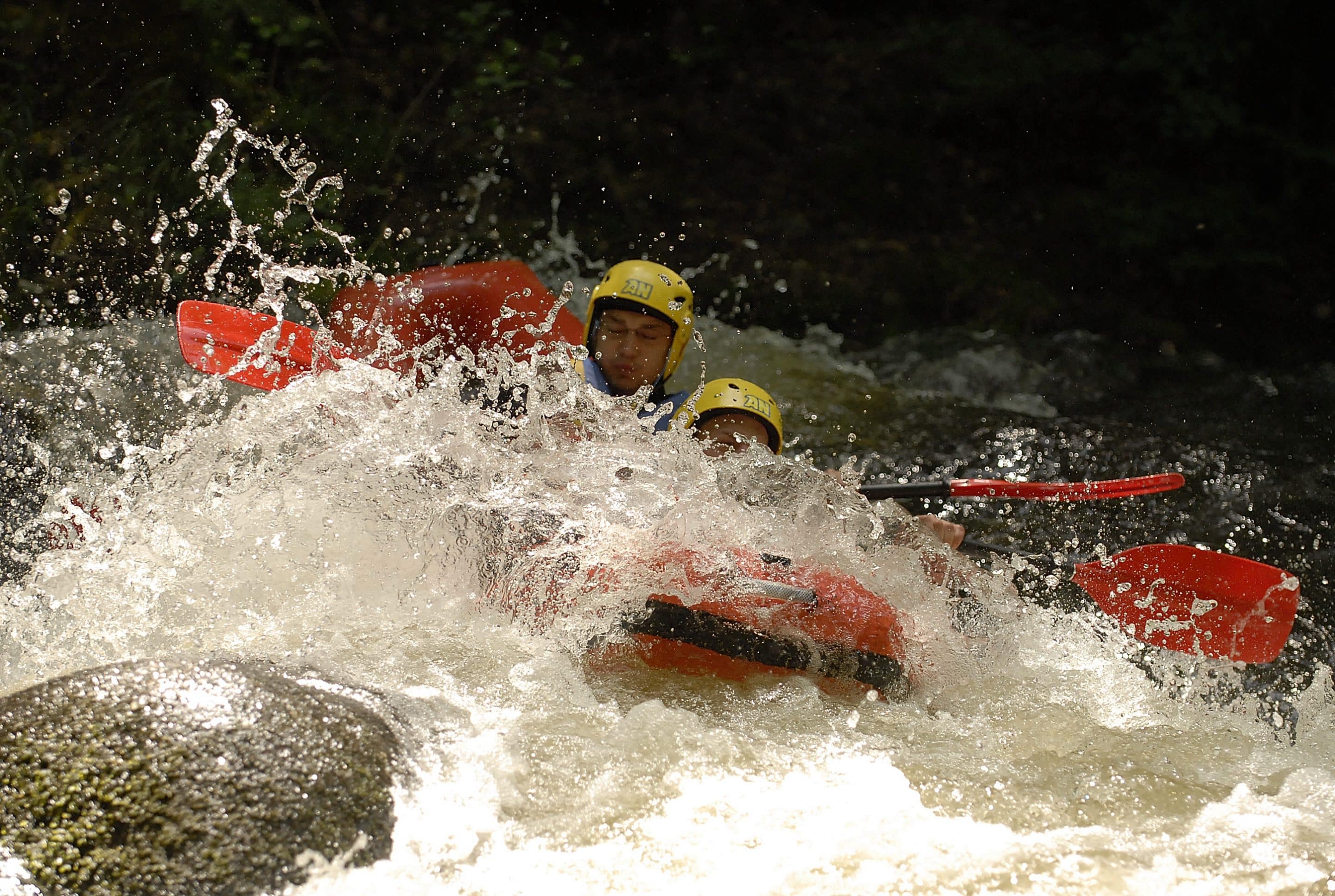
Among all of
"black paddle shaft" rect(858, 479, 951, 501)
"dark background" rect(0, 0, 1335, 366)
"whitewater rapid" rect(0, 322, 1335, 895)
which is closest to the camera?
"whitewater rapid" rect(0, 322, 1335, 895)

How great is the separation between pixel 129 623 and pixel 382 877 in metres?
1.11

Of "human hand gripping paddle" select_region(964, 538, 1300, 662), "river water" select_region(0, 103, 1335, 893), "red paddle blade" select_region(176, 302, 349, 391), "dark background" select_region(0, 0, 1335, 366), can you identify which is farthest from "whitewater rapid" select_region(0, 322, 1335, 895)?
"dark background" select_region(0, 0, 1335, 366)

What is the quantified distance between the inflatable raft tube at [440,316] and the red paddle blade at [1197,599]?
6.57 feet

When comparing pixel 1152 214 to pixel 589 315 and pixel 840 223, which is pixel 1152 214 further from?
pixel 589 315

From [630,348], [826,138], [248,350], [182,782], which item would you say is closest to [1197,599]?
[630,348]

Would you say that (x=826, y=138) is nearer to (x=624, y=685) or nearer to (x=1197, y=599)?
Answer: (x=1197, y=599)

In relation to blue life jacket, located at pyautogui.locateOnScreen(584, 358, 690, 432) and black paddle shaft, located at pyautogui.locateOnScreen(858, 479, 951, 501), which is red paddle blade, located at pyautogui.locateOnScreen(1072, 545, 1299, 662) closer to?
black paddle shaft, located at pyautogui.locateOnScreen(858, 479, 951, 501)

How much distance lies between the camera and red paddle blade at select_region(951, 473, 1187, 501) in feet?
11.6

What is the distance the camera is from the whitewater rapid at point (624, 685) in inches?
78.0

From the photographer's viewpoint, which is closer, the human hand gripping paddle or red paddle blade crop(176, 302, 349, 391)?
the human hand gripping paddle

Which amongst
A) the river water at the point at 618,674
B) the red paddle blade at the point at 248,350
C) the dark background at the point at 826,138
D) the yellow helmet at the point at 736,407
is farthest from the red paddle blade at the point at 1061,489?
the dark background at the point at 826,138

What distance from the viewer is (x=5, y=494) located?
346 centimetres

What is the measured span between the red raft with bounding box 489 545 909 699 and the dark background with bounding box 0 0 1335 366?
4022 millimetres

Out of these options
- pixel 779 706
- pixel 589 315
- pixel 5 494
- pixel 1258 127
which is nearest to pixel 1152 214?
pixel 1258 127
